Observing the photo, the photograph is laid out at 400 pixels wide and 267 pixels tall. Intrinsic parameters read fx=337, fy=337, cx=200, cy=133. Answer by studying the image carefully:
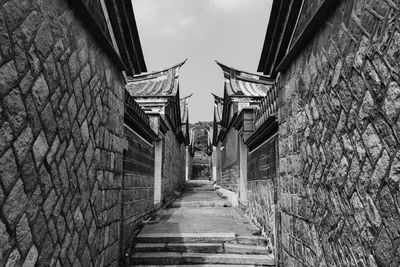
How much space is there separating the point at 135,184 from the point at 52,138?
343 cm

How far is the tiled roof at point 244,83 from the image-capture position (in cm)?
1032

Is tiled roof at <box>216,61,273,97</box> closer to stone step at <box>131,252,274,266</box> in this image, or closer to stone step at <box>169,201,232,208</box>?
stone step at <box>169,201,232,208</box>

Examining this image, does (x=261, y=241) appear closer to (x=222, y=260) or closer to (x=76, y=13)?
(x=222, y=260)

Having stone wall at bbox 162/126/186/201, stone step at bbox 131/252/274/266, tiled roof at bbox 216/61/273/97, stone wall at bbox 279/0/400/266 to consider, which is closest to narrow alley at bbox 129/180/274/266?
stone step at bbox 131/252/274/266

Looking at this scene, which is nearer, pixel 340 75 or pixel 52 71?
pixel 52 71

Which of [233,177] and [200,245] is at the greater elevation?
[233,177]

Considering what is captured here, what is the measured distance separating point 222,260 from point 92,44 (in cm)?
342

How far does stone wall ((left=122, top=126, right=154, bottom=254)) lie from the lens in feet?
15.5

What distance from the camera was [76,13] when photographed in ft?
8.26

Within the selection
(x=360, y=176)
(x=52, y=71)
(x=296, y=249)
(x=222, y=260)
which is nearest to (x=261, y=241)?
(x=222, y=260)

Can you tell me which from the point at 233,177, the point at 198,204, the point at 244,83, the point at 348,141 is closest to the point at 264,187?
the point at 348,141

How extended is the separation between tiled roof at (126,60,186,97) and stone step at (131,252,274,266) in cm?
567

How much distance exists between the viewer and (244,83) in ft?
36.0

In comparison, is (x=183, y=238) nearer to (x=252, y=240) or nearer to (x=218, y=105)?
(x=252, y=240)
